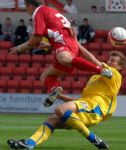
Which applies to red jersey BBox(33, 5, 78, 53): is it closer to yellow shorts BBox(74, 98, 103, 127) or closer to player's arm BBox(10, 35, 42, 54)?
player's arm BBox(10, 35, 42, 54)

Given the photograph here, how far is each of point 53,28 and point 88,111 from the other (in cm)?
197

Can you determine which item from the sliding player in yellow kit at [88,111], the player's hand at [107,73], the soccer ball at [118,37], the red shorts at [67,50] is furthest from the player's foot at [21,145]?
the soccer ball at [118,37]

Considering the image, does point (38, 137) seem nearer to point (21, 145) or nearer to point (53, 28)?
point (21, 145)

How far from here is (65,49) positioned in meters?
9.91

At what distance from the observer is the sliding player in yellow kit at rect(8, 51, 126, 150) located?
325 inches

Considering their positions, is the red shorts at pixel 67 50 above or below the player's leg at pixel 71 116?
above

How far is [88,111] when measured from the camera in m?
8.41

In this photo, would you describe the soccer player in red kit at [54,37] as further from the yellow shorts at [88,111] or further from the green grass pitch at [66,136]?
the yellow shorts at [88,111]

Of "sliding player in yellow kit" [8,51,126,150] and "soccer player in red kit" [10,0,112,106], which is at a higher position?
"soccer player in red kit" [10,0,112,106]

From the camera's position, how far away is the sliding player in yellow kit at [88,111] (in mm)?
8250

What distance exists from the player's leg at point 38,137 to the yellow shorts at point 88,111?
0.98 ft

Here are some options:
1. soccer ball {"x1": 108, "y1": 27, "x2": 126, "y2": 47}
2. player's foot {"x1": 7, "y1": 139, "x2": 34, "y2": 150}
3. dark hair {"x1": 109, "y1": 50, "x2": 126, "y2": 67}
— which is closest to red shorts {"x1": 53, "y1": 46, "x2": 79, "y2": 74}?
soccer ball {"x1": 108, "y1": 27, "x2": 126, "y2": 47}

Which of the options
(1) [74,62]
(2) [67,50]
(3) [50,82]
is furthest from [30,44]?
(1) [74,62]

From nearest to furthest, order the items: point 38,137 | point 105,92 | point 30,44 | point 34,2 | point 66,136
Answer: point 38,137 → point 105,92 → point 34,2 → point 30,44 → point 66,136
